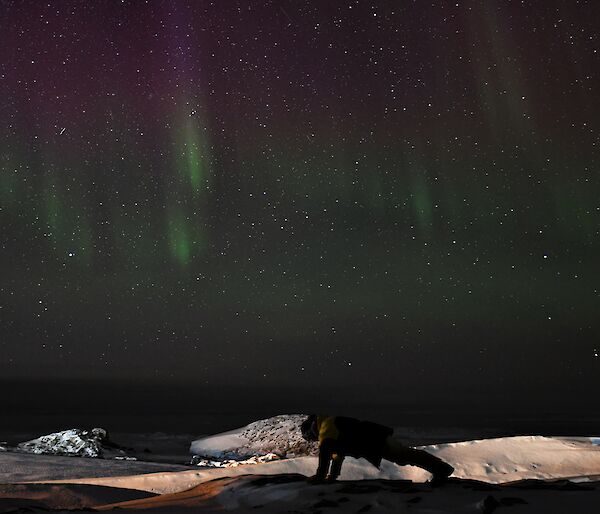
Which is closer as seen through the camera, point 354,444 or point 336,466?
point 354,444

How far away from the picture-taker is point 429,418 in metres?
37.6

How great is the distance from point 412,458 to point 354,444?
852 millimetres

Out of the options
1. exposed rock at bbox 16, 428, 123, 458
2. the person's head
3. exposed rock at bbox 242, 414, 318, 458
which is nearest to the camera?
the person's head

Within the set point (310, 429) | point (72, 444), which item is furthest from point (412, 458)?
point (72, 444)

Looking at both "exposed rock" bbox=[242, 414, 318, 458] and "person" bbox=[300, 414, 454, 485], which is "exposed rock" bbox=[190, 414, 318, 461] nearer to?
"exposed rock" bbox=[242, 414, 318, 458]

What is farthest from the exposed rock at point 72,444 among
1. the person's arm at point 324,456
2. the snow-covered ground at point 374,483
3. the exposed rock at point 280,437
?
the person's arm at point 324,456

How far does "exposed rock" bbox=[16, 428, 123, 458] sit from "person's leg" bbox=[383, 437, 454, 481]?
46.9 ft

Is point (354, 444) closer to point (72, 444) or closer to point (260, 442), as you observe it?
point (72, 444)

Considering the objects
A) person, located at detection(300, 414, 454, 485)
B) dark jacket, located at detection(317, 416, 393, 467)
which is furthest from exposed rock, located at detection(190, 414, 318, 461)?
dark jacket, located at detection(317, 416, 393, 467)

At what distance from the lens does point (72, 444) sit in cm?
2200

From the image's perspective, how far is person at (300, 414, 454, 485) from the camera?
8570 millimetres

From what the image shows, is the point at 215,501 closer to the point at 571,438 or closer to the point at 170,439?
the point at 571,438

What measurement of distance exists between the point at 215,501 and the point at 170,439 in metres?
19.6

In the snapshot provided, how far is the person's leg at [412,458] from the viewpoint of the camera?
880 centimetres
